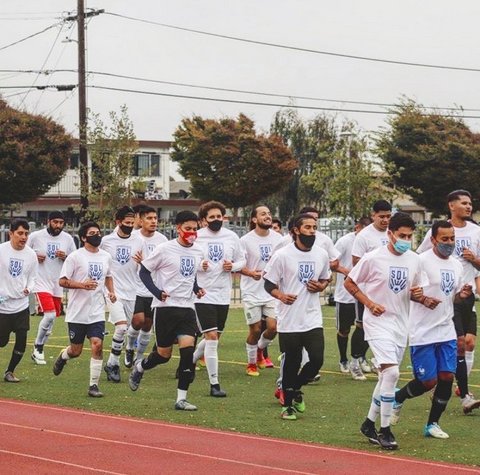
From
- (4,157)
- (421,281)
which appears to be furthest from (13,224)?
(4,157)

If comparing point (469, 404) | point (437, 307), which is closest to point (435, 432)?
point (437, 307)

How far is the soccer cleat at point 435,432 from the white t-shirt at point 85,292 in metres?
4.90

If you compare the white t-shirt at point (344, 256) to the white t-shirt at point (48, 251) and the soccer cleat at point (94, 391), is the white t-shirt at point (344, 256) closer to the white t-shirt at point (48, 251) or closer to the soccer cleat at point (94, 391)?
the soccer cleat at point (94, 391)

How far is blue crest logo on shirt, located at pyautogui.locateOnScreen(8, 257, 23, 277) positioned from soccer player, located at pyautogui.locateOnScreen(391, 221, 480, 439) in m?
6.10

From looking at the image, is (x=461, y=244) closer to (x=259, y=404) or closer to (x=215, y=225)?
(x=259, y=404)

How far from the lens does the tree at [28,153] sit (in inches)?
1923

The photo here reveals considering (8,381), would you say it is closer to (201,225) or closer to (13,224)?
(13,224)

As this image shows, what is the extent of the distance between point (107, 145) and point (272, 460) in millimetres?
28489

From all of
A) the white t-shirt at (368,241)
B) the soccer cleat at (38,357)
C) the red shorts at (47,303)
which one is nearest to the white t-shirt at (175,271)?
the white t-shirt at (368,241)

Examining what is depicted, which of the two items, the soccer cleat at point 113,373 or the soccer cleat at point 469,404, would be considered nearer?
the soccer cleat at point 469,404

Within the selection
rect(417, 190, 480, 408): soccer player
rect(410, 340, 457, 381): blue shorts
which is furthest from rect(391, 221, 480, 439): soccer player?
rect(417, 190, 480, 408): soccer player

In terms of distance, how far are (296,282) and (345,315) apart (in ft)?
13.7

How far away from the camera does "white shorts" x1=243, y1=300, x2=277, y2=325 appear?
1725 cm

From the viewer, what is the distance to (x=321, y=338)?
13219 mm
